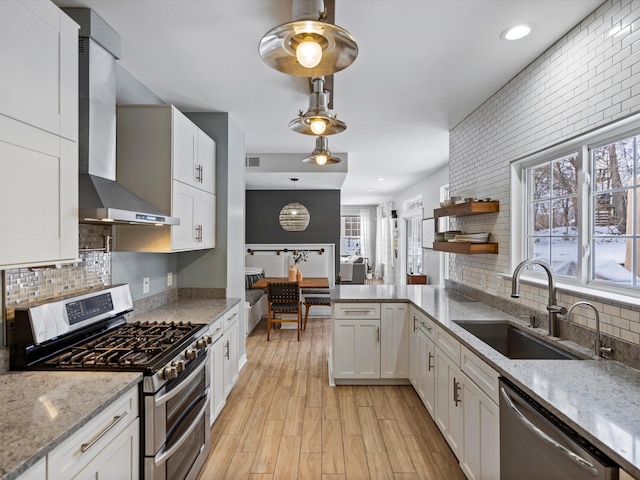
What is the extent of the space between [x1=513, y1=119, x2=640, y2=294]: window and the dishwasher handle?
2.91 ft

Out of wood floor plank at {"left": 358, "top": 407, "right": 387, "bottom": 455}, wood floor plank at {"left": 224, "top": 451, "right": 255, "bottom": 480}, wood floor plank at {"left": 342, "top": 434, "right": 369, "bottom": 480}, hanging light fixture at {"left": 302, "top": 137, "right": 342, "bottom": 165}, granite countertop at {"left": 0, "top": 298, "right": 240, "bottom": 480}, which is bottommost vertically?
wood floor plank at {"left": 342, "top": 434, "right": 369, "bottom": 480}

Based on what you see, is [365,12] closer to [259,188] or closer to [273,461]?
[273,461]

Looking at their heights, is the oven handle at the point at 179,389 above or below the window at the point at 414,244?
below

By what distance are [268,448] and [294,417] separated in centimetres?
Answer: 46

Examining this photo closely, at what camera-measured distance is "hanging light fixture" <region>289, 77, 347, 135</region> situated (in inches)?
96.2

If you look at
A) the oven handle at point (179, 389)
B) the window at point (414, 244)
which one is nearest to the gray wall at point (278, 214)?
the window at point (414, 244)

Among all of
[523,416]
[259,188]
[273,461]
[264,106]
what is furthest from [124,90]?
[259,188]

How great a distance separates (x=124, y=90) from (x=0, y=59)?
1.46 metres

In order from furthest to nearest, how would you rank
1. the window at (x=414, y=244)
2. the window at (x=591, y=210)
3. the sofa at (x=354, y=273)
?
the sofa at (x=354, y=273) → the window at (x=414, y=244) → the window at (x=591, y=210)

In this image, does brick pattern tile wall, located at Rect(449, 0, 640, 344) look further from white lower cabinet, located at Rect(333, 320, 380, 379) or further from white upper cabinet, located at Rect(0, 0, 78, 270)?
white upper cabinet, located at Rect(0, 0, 78, 270)

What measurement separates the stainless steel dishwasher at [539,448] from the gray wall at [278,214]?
5.86 meters

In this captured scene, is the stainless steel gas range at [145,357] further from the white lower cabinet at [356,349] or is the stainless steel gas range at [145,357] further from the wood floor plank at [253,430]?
the white lower cabinet at [356,349]

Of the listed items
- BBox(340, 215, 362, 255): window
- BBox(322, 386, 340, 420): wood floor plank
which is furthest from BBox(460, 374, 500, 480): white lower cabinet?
BBox(340, 215, 362, 255): window

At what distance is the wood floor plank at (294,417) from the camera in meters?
2.76
